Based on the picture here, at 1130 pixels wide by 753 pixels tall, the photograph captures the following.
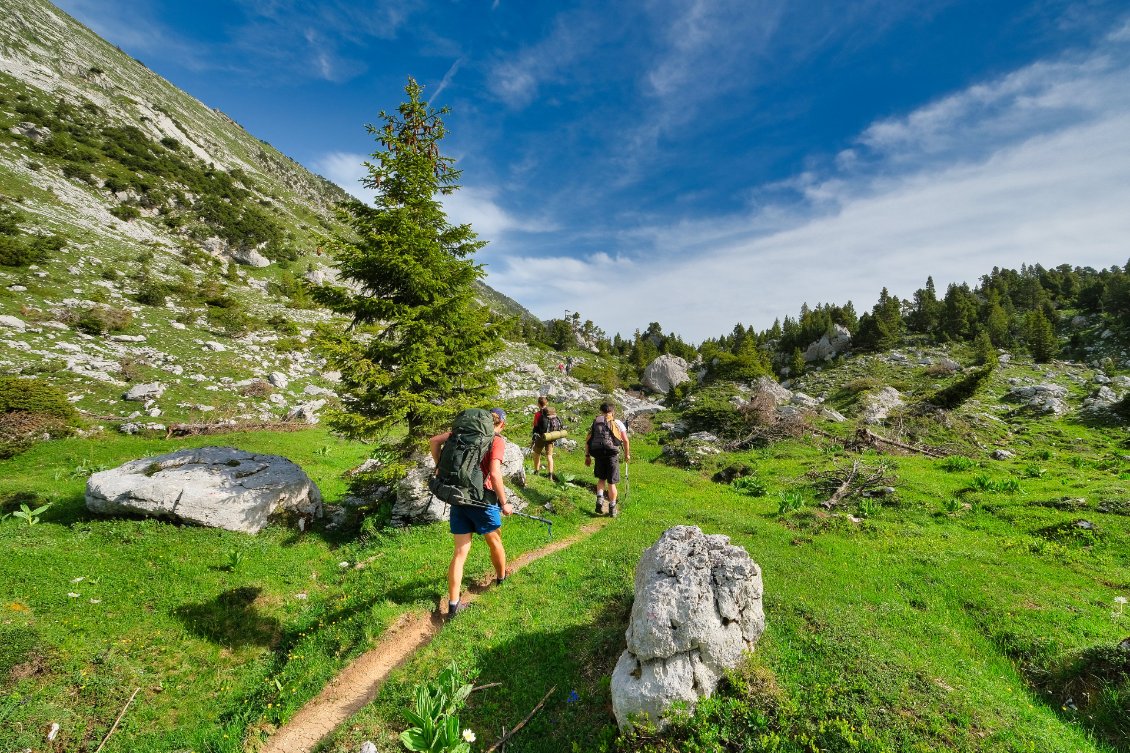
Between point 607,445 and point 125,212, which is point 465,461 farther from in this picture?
point 125,212

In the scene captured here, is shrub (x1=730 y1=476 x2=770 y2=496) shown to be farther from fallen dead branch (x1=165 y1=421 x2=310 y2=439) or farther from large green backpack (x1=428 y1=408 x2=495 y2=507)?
fallen dead branch (x1=165 y1=421 x2=310 y2=439)

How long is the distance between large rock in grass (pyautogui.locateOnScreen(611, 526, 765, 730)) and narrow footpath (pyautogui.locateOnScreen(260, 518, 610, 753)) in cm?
400

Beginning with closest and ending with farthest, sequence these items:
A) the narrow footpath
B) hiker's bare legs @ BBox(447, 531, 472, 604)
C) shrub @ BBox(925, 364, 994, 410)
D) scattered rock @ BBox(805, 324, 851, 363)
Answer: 1. the narrow footpath
2. hiker's bare legs @ BBox(447, 531, 472, 604)
3. shrub @ BBox(925, 364, 994, 410)
4. scattered rock @ BBox(805, 324, 851, 363)

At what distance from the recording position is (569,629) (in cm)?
737

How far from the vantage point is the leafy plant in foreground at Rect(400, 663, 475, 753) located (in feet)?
16.6

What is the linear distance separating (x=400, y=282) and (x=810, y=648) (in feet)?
41.7

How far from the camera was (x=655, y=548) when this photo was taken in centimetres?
685

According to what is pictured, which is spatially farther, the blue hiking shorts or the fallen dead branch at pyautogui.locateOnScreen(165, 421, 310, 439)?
the fallen dead branch at pyautogui.locateOnScreen(165, 421, 310, 439)

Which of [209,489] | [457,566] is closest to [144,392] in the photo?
[209,489]

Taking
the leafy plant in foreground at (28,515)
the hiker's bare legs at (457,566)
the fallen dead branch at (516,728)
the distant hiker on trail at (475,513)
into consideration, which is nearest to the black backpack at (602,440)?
the distant hiker on trail at (475,513)

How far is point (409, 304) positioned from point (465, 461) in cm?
688

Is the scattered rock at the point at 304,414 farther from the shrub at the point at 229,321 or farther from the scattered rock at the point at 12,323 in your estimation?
the scattered rock at the point at 12,323

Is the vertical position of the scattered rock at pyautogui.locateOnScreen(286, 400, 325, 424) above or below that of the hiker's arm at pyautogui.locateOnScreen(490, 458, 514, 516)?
below

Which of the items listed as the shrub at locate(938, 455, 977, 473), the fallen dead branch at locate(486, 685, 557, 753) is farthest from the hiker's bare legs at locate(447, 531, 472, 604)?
the shrub at locate(938, 455, 977, 473)
